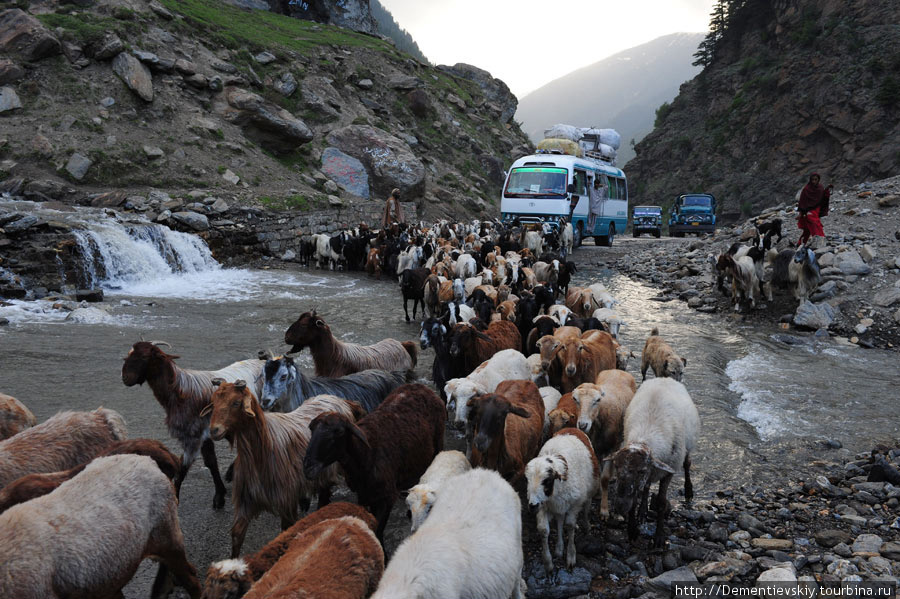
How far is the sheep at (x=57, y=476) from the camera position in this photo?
3.16 m

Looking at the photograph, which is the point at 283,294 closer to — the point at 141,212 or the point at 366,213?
the point at 141,212

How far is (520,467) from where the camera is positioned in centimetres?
486

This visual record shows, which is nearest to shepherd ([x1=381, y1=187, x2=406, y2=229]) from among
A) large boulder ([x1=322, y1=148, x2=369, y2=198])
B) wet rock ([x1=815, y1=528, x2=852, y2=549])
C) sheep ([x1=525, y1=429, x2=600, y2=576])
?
large boulder ([x1=322, y1=148, x2=369, y2=198])

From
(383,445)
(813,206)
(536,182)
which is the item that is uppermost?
(536,182)

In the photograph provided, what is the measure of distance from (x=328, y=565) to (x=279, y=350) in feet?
23.1

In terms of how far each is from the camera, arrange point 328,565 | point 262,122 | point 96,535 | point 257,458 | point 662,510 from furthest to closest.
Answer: point 262,122
point 662,510
point 257,458
point 96,535
point 328,565

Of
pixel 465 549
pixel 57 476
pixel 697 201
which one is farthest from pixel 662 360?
pixel 697 201

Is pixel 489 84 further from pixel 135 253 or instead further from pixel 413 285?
pixel 413 285

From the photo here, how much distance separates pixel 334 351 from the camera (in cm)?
660

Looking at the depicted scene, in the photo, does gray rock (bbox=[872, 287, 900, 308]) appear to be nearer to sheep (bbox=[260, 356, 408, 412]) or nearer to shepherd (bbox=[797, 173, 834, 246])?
shepherd (bbox=[797, 173, 834, 246])

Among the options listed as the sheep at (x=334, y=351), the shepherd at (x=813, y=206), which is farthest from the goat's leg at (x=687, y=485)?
the shepherd at (x=813, y=206)

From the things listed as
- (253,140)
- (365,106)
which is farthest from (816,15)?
(253,140)

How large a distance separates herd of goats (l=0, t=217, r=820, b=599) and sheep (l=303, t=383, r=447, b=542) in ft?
0.05

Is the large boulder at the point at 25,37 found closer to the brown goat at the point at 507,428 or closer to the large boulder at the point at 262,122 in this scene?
the large boulder at the point at 262,122
